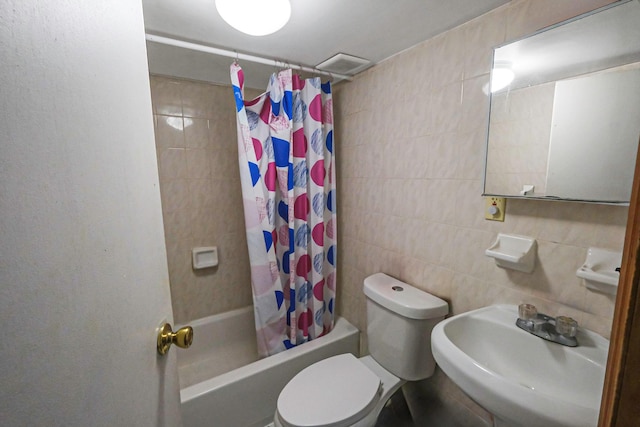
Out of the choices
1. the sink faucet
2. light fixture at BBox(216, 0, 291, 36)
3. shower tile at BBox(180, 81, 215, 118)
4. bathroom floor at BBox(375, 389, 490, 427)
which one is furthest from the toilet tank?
shower tile at BBox(180, 81, 215, 118)

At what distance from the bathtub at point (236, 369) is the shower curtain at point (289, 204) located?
156 millimetres

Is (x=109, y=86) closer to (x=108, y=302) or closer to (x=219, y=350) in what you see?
(x=108, y=302)

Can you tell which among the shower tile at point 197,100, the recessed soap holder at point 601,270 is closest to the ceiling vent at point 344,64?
the shower tile at point 197,100

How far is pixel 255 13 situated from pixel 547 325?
4.73ft

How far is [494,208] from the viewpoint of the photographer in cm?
104

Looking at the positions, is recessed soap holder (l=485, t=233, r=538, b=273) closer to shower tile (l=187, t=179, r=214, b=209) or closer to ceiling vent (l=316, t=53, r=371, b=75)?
ceiling vent (l=316, t=53, r=371, b=75)

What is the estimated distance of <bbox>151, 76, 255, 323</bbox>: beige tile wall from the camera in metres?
1.73

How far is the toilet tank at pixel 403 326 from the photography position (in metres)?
1.19

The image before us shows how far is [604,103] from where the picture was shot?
773 mm

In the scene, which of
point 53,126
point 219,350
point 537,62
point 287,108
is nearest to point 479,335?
point 537,62

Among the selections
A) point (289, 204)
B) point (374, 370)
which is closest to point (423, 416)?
point (374, 370)

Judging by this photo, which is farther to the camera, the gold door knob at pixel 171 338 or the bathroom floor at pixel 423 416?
the bathroom floor at pixel 423 416

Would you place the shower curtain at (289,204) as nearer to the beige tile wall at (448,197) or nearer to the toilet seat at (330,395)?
the beige tile wall at (448,197)

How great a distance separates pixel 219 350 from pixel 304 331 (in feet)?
2.27
